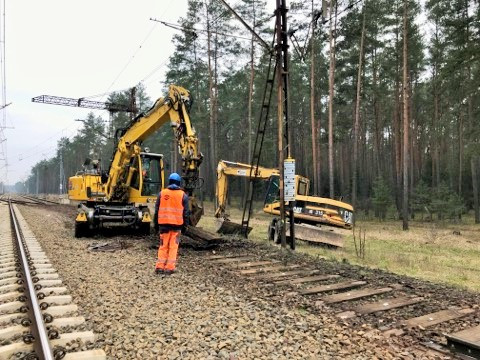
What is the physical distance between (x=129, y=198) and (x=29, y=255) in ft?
17.9

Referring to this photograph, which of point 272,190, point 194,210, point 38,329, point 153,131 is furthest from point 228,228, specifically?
point 38,329

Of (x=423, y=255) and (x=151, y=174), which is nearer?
(x=423, y=255)

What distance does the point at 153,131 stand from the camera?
14.4 m

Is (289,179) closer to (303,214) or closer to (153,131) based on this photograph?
(303,214)

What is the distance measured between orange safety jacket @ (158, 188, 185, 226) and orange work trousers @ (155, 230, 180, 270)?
21 centimetres

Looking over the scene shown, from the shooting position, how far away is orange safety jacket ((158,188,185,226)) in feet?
26.5

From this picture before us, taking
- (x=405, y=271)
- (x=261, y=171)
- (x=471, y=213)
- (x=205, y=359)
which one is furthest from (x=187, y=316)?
(x=471, y=213)

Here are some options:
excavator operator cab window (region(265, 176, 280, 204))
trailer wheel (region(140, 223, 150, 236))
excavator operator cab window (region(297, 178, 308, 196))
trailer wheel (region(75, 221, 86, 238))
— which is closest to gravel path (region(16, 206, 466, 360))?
trailer wheel (region(75, 221, 86, 238))

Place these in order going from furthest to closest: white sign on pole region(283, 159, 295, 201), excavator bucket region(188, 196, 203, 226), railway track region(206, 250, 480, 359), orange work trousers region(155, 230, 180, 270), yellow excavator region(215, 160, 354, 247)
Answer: yellow excavator region(215, 160, 354, 247), excavator bucket region(188, 196, 203, 226), white sign on pole region(283, 159, 295, 201), orange work trousers region(155, 230, 180, 270), railway track region(206, 250, 480, 359)

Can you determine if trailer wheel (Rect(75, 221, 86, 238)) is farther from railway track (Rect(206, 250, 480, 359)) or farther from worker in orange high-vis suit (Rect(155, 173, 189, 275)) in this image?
railway track (Rect(206, 250, 480, 359))

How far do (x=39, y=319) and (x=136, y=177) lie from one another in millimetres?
10132

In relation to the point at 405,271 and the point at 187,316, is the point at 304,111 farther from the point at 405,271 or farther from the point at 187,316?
the point at 187,316

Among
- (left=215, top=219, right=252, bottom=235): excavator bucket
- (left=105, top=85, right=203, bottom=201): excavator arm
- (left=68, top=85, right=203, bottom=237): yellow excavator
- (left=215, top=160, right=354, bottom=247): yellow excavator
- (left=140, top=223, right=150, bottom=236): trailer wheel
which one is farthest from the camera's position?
(left=215, top=219, right=252, bottom=235): excavator bucket

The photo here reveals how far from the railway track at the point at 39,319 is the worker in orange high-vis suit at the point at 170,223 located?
183 cm
